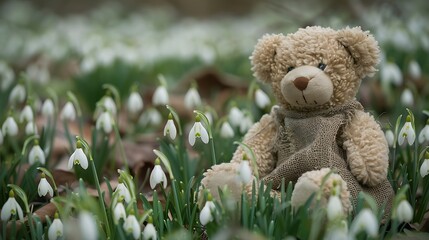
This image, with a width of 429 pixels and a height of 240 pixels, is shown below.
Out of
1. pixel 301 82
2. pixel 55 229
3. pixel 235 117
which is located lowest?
pixel 55 229

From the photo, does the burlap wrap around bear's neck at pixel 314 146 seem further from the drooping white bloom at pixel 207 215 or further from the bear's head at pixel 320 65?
the drooping white bloom at pixel 207 215

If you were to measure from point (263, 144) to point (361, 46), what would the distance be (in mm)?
397

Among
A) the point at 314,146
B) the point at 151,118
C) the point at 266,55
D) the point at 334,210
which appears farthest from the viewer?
the point at 151,118

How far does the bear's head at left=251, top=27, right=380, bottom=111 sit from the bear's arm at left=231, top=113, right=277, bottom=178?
3.7 inches

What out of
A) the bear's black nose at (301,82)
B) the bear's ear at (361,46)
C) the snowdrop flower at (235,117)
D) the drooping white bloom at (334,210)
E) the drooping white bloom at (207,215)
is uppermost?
the bear's ear at (361,46)

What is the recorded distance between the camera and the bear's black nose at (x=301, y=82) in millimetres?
1670

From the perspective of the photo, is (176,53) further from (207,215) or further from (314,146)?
(207,215)

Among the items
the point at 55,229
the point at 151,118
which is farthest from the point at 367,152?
the point at 151,118

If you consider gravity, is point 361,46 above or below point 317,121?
above

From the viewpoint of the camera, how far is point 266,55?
6.00 feet

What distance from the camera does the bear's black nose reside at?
5.48ft

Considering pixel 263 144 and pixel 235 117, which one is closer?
pixel 263 144

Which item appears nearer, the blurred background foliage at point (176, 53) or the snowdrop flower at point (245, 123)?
the snowdrop flower at point (245, 123)

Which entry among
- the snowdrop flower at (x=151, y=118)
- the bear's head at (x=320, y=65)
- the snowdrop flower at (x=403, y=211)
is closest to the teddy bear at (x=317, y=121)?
the bear's head at (x=320, y=65)
